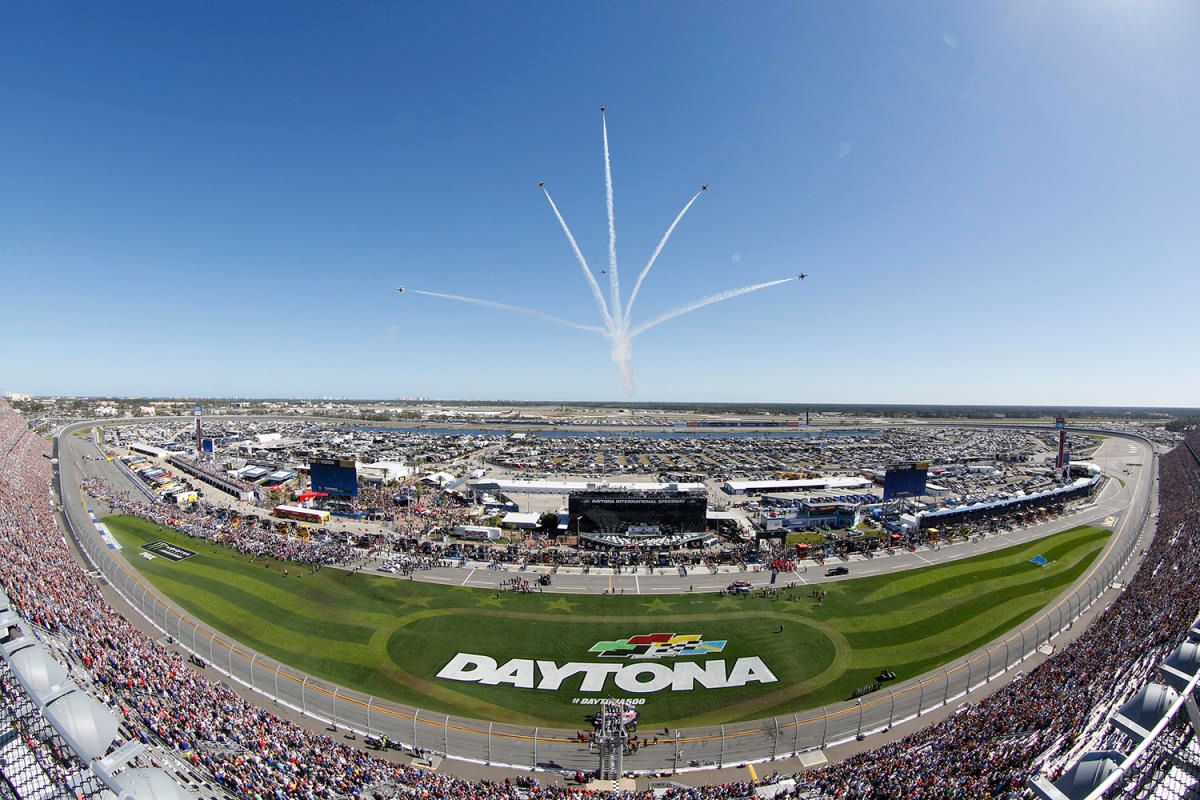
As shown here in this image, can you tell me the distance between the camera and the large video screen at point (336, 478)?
57.3 metres

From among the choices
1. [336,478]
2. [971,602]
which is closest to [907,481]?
[971,602]

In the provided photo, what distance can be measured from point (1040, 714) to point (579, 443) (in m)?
115

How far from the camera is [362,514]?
52781mm

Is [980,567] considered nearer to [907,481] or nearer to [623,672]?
[907,481]

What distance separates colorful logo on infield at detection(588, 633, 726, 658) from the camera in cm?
2581

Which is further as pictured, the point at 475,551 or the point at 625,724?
the point at 475,551

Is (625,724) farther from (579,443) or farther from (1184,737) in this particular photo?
(579,443)

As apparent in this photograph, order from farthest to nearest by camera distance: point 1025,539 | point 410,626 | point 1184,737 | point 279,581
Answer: point 1025,539 → point 279,581 → point 410,626 → point 1184,737

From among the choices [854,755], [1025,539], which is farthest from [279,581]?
[1025,539]

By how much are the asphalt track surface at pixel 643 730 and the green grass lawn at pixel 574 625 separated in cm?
87

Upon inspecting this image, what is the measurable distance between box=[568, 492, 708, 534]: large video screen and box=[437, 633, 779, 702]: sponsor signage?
1972 centimetres

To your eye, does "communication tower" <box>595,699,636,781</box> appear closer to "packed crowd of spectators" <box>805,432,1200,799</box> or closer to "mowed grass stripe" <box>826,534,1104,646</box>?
"packed crowd of spectators" <box>805,432,1200,799</box>

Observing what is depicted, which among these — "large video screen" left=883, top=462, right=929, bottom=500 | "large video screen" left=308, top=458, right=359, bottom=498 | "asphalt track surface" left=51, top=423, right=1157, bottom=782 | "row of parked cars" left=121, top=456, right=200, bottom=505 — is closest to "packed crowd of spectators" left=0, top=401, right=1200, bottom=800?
"asphalt track surface" left=51, top=423, right=1157, bottom=782

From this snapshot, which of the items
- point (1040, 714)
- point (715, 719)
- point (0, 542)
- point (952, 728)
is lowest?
point (715, 719)
